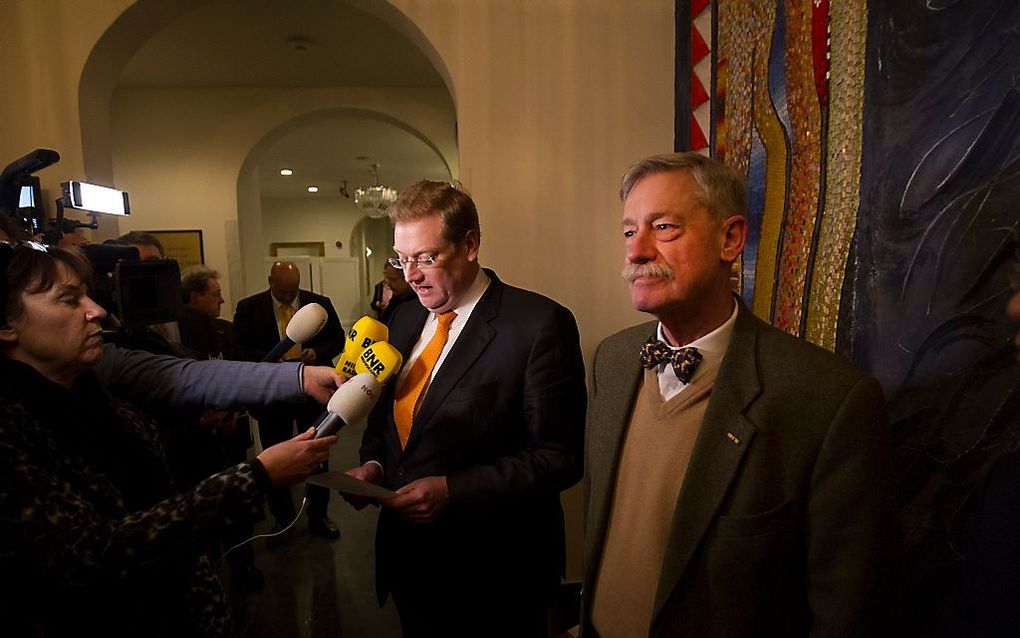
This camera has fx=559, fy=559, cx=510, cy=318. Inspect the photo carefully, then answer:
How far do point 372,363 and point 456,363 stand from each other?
21cm

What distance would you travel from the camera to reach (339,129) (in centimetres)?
704

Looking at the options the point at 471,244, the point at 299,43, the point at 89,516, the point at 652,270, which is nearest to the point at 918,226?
the point at 652,270

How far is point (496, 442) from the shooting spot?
143 cm

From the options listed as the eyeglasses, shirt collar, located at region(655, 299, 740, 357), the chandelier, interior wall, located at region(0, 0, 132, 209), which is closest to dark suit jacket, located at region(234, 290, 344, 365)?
interior wall, located at region(0, 0, 132, 209)

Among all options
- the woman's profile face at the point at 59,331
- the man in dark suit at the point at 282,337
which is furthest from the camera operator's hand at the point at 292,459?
the man in dark suit at the point at 282,337

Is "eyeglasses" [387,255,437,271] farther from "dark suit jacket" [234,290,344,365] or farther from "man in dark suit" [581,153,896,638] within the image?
"dark suit jacket" [234,290,344,365]

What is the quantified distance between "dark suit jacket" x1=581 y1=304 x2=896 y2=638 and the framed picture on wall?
506 centimetres

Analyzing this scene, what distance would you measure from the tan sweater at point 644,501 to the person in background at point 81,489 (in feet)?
2.08

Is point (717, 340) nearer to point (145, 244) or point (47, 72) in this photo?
point (145, 244)

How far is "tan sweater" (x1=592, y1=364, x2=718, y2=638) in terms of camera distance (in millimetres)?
991

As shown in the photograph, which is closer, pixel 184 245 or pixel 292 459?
pixel 292 459

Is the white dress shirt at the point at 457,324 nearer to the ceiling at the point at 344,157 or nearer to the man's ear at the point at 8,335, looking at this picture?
the man's ear at the point at 8,335

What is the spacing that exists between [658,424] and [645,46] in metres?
2.12

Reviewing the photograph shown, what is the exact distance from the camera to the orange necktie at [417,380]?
1.49m
